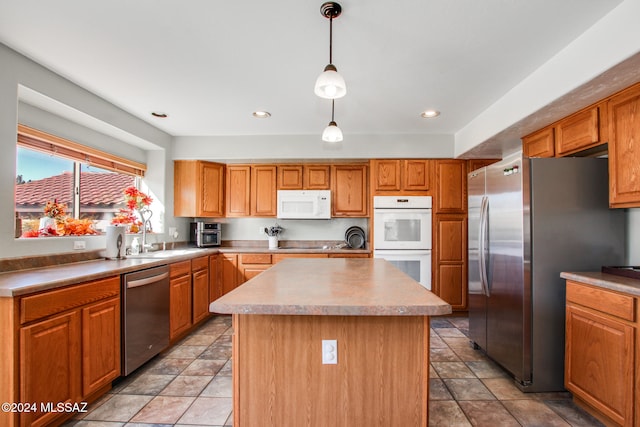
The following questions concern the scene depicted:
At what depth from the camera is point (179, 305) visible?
10.5 ft

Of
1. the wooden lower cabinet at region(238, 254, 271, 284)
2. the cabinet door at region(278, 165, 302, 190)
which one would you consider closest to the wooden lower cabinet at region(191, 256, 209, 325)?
the wooden lower cabinet at region(238, 254, 271, 284)

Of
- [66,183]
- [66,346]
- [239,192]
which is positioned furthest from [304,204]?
[66,346]

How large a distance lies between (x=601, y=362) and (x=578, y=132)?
5.27 ft

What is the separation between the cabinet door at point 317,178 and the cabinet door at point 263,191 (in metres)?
0.48

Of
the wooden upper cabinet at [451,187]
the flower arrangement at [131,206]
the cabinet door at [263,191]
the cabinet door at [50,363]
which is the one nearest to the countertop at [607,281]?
the wooden upper cabinet at [451,187]

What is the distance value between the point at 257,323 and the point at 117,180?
3.07 metres

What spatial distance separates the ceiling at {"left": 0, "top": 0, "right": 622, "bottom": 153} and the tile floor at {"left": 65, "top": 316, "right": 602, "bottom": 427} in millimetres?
2357

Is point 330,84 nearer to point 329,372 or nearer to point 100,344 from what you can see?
point 329,372

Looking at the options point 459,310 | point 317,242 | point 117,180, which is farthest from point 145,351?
point 459,310

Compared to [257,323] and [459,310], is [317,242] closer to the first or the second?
[459,310]

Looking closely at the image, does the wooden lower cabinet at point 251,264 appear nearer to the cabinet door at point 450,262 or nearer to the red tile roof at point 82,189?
the red tile roof at point 82,189

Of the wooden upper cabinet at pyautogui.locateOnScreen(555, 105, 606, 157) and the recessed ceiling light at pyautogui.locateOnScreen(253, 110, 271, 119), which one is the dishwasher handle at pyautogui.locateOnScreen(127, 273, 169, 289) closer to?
the recessed ceiling light at pyautogui.locateOnScreen(253, 110, 271, 119)

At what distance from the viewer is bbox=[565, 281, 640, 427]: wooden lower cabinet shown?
170 centimetres

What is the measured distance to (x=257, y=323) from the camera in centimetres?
147
